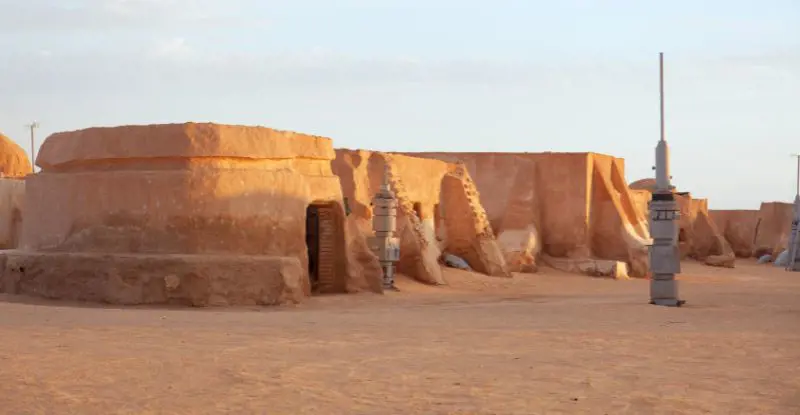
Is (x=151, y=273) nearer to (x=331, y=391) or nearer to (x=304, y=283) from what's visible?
(x=304, y=283)

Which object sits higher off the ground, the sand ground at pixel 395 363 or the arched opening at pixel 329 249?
the arched opening at pixel 329 249

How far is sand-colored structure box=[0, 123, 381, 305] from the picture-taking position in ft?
42.6

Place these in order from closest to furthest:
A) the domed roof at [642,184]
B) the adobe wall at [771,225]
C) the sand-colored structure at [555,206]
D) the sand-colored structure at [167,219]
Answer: the sand-colored structure at [167,219], the sand-colored structure at [555,206], the adobe wall at [771,225], the domed roof at [642,184]

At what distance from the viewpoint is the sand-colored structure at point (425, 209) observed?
19.7m

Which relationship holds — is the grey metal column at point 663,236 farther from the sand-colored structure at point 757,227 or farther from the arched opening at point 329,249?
the sand-colored structure at point 757,227

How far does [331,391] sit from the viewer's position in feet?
19.1

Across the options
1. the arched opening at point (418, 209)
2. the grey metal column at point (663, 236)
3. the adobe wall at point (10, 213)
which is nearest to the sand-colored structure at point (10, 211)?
the adobe wall at point (10, 213)

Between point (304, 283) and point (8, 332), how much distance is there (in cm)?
670

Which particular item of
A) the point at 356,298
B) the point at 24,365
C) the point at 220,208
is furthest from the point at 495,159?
the point at 24,365

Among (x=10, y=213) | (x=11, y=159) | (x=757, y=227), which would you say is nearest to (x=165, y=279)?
(x=10, y=213)

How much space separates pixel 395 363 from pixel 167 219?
293 inches

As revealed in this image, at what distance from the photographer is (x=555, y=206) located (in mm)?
27781

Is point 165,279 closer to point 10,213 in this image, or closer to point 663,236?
point 663,236

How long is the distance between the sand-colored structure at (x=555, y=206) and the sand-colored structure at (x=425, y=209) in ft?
11.3
